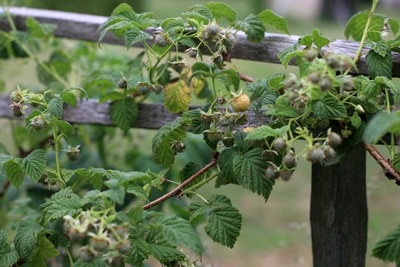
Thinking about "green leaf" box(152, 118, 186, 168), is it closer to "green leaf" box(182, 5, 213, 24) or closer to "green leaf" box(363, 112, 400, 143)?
"green leaf" box(182, 5, 213, 24)

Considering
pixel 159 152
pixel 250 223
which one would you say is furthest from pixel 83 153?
pixel 250 223

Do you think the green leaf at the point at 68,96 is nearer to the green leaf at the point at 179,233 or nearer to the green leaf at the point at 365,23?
the green leaf at the point at 179,233

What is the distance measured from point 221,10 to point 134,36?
26 cm

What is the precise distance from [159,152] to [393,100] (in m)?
0.51

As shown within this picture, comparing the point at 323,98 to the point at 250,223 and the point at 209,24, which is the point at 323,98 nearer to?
the point at 209,24

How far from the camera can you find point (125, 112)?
2004 millimetres

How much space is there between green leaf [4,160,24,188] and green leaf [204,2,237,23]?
572 millimetres

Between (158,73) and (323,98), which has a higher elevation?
(323,98)

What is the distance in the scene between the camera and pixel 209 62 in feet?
5.42

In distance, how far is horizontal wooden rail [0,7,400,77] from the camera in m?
1.69

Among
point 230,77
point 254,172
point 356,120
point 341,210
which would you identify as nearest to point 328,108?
point 356,120

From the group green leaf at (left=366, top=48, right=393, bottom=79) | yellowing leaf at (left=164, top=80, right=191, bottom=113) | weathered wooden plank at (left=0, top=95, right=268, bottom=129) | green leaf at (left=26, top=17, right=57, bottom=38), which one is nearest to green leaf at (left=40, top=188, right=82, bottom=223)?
yellowing leaf at (left=164, top=80, right=191, bottom=113)

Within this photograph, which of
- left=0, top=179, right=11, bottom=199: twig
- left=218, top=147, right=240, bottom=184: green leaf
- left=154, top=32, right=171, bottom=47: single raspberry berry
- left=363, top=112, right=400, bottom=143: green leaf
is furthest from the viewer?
left=0, top=179, right=11, bottom=199: twig

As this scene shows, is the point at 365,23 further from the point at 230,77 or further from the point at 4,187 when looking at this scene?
the point at 4,187
